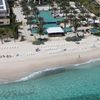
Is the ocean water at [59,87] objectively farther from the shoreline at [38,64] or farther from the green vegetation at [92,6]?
the green vegetation at [92,6]

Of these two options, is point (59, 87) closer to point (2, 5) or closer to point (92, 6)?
point (2, 5)

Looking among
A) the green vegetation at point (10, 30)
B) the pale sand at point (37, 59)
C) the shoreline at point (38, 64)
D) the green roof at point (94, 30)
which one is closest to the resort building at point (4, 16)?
the green vegetation at point (10, 30)

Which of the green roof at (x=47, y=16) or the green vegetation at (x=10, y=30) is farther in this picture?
the green roof at (x=47, y=16)

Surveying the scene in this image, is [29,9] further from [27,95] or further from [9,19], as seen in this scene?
[27,95]

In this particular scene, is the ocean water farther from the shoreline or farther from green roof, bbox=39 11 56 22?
green roof, bbox=39 11 56 22

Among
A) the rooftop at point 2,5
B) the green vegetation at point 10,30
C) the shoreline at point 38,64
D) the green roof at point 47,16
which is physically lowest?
the shoreline at point 38,64

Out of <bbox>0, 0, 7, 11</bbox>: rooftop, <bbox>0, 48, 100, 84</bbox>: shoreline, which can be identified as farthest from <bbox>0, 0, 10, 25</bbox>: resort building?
<bbox>0, 48, 100, 84</bbox>: shoreline
